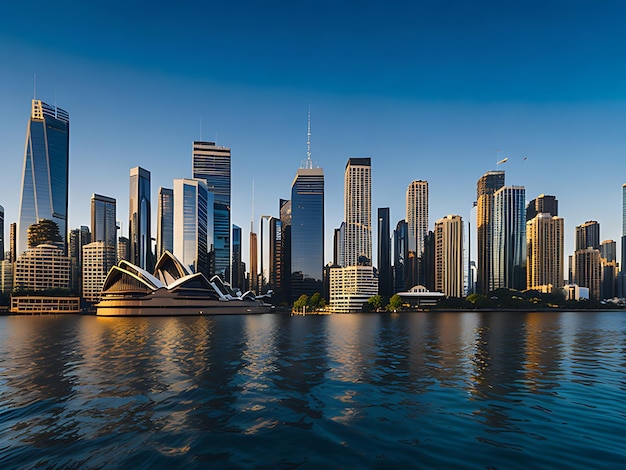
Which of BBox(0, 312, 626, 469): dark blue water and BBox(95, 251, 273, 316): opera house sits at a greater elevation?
BBox(0, 312, 626, 469): dark blue water

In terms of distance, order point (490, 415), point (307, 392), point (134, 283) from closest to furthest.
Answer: point (490, 415) < point (307, 392) < point (134, 283)

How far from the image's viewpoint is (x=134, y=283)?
161 m

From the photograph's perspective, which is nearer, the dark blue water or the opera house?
the dark blue water

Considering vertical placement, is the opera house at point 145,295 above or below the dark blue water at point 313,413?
below

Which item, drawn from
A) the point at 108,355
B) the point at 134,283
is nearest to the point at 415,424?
the point at 108,355

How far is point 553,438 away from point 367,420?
902 centimetres

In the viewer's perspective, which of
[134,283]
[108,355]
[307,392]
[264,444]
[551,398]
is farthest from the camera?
[134,283]

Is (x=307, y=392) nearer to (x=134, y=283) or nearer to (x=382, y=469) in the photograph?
(x=382, y=469)

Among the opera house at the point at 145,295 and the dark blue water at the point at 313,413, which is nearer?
the dark blue water at the point at 313,413

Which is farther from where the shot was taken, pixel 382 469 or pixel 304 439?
pixel 304 439

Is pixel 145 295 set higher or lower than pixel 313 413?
lower

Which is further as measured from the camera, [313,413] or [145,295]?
[145,295]

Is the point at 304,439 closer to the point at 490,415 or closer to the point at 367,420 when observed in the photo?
the point at 367,420

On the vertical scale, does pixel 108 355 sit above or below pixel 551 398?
below
